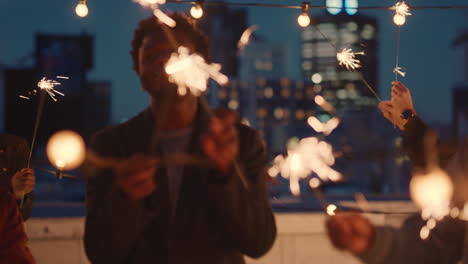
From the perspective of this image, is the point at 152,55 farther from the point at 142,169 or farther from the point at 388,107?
the point at 388,107

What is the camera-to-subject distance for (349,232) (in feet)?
4.22

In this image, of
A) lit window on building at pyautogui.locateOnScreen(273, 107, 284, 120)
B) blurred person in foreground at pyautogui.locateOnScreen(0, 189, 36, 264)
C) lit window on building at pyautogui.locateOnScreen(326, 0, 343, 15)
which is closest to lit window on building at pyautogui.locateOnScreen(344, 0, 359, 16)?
lit window on building at pyautogui.locateOnScreen(326, 0, 343, 15)

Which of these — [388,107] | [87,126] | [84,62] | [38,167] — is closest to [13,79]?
[84,62]

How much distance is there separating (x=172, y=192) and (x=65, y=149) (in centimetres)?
67

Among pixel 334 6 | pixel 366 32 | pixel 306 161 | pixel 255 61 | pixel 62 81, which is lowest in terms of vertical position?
pixel 306 161

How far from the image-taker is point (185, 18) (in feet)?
5.84

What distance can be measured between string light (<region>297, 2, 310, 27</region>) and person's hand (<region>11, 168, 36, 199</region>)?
157 cm

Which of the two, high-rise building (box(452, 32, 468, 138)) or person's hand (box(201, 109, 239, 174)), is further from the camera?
high-rise building (box(452, 32, 468, 138))

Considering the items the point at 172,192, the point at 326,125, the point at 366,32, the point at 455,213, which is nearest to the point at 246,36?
the point at 326,125

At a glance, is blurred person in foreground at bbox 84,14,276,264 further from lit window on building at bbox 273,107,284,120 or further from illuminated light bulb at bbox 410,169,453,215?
lit window on building at bbox 273,107,284,120

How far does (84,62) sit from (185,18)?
21695 millimetres

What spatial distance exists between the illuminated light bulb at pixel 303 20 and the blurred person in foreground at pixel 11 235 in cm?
162

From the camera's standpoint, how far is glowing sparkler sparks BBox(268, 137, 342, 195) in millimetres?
1675

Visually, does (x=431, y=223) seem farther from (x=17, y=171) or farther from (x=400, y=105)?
(x=17, y=171)
